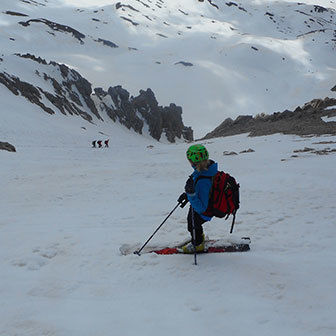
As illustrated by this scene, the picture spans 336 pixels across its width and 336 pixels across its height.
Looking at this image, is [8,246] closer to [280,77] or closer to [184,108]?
[184,108]

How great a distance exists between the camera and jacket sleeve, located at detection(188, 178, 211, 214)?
196 inches

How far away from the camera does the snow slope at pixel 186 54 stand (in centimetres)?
10388

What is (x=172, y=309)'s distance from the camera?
394 centimetres

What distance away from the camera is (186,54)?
139 m

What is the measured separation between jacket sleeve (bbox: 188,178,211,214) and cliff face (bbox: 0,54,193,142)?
50.4m

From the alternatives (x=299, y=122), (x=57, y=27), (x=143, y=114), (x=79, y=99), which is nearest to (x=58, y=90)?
(x=79, y=99)

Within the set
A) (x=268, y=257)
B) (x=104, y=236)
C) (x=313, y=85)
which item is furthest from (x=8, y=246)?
(x=313, y=85)

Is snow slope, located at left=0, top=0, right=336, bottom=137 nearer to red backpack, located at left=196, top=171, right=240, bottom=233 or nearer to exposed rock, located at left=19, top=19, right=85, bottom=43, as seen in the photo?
exposed rock, located at left=19, top=19, right=85, bottom=43

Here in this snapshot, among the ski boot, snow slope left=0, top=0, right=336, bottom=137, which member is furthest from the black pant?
snow slope left=0, top=0, right=336, bottom=137

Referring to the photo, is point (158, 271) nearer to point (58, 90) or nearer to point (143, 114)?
point (58, 90)

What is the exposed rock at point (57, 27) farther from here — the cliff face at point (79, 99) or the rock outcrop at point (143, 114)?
the rock outcrop at point (143, 114)

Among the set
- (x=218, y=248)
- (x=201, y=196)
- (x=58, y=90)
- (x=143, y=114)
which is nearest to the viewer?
(x=201, y=196)

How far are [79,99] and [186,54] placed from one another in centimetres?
7883

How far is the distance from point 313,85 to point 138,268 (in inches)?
4535
